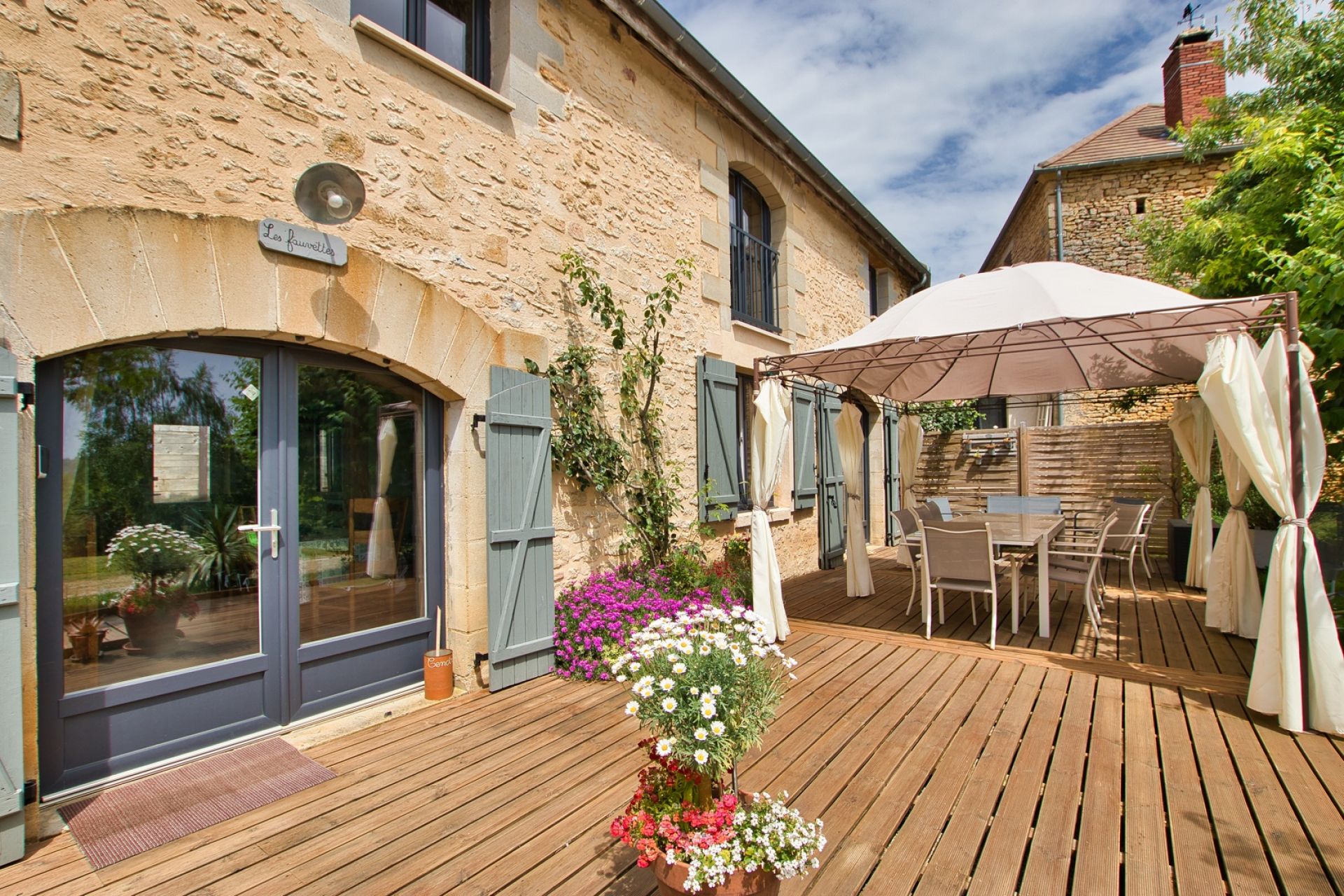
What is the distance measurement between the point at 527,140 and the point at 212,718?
3600mm

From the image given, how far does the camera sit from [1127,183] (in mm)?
12133

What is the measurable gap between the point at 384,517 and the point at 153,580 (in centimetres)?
103

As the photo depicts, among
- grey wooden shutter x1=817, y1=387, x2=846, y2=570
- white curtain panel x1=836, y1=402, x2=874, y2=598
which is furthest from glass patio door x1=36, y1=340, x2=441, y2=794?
grey wooden shutter x1=817, y1=387, x2=846, y2=570

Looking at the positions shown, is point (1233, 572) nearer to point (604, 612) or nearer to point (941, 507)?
point (941, 507)

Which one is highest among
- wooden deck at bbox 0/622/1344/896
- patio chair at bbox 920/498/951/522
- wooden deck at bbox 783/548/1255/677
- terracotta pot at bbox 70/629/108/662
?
patio chair at bbox 920/498/951/522

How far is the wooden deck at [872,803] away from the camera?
1.99 m

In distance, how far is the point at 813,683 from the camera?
148 inches

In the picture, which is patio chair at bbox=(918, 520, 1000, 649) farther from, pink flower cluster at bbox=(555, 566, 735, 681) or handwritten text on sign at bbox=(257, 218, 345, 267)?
handwritten text on sign at bbox=(257, 218, 345, 267)

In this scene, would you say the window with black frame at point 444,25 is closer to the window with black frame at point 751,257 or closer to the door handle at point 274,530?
the door handle at point 274,530

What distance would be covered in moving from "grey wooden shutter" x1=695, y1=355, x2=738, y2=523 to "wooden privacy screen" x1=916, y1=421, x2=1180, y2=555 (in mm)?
3329

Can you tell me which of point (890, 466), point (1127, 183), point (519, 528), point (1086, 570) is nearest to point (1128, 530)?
point (1086, 570)

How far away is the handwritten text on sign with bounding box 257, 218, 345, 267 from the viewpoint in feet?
9.36

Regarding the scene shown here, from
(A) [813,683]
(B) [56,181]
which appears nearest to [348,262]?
(B) [56,181]

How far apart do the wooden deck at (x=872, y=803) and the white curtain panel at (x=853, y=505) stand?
2400 mm
